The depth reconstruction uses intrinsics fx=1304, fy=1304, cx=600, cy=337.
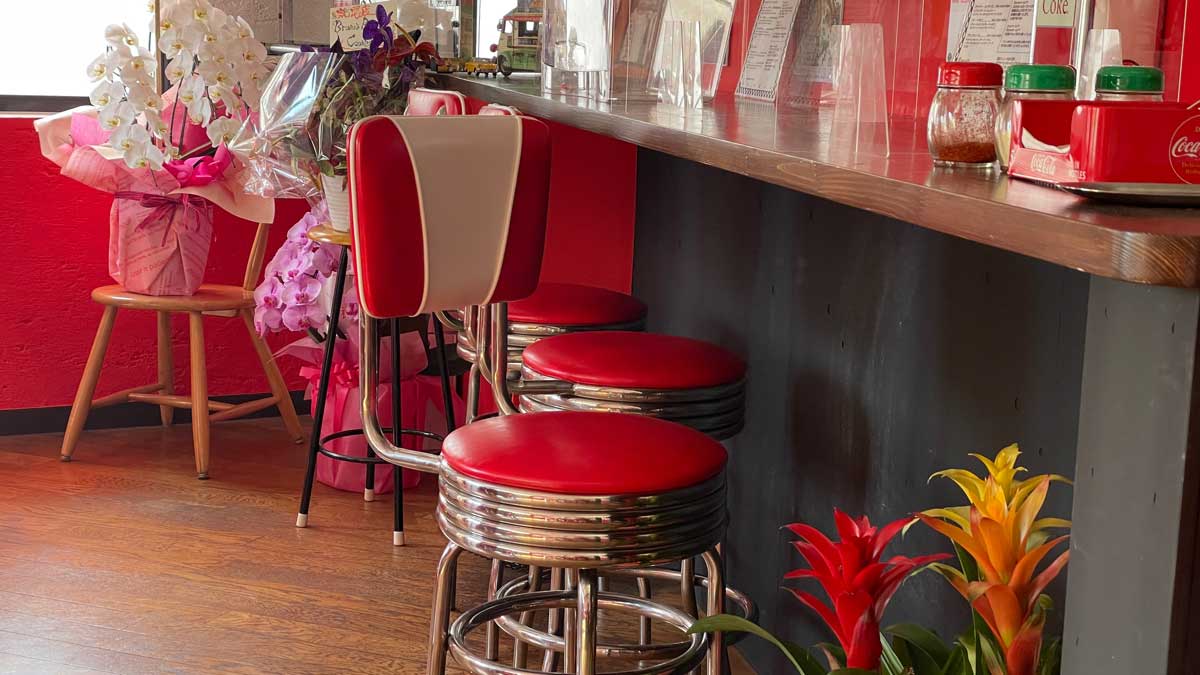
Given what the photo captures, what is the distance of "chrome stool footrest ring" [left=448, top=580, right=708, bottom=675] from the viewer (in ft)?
5.61

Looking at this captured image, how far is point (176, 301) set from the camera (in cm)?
374

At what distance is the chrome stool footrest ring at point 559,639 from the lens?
1.71m

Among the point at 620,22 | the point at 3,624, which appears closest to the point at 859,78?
the point at 620,22

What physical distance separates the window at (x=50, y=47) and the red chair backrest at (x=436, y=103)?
1.95 m

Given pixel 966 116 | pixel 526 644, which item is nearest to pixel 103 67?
pixel 526 644

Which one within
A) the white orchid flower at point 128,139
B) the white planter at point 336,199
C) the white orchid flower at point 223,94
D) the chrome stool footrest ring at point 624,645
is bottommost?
the chrome stool footrest ring at point 624,645

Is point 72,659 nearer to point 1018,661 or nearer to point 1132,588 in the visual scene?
point 1018,661

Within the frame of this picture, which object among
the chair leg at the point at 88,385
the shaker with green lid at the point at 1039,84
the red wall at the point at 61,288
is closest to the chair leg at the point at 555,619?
the shaker with green lid at the point at 1039,84

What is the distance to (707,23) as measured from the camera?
3.07 metres

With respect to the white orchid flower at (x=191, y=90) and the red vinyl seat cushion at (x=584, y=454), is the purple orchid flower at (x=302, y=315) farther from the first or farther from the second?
the red vinyl seat cushion at (x=584, y=454)

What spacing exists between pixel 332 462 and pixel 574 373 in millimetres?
1785

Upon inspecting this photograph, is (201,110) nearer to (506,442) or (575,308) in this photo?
(575,308)

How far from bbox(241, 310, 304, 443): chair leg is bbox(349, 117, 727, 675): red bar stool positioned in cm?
228

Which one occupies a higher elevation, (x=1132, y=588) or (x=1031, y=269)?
(x=1031, y=269)
